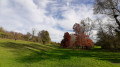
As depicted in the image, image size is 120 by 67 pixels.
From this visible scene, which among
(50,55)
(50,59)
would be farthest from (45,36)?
(50,59)

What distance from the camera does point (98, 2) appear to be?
14.1 metres

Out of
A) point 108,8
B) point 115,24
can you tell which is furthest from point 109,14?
point 115,24

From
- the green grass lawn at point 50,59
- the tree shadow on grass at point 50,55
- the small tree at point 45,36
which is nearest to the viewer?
the green grass lawn at point 50,59

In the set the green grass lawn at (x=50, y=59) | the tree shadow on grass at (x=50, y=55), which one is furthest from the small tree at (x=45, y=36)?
the green grass lawn at (x=50, y=59)

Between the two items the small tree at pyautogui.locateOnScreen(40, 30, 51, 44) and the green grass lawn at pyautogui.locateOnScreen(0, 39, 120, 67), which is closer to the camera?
the green grass lawn at pyautogui.locateOnScreen(0, 39, 120, 67)

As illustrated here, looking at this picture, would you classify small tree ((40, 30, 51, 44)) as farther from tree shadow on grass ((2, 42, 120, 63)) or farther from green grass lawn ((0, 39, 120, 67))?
green grass lawn ((0, 39, 120, 67))

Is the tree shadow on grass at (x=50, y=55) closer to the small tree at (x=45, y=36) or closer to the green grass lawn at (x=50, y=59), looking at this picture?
the green grass lawn at (x=50, y=59)

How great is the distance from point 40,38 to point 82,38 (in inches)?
1268

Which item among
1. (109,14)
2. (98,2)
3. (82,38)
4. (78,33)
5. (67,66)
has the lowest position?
(67,66)

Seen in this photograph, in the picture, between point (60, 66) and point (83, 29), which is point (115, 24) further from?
point (83, 29)

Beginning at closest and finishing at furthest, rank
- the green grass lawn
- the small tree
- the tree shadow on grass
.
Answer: the green grass lawn < the tree shadow on grass < the small tree

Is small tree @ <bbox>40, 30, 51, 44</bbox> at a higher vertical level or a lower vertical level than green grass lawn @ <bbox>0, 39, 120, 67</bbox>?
higher

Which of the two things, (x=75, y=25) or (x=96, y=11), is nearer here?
(x=96, y=11)

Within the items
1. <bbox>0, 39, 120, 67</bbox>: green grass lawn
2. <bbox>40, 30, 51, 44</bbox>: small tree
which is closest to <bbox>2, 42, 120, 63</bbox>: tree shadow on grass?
<bbox>0, 39, 120, 67</bbox>: green grass lawn
